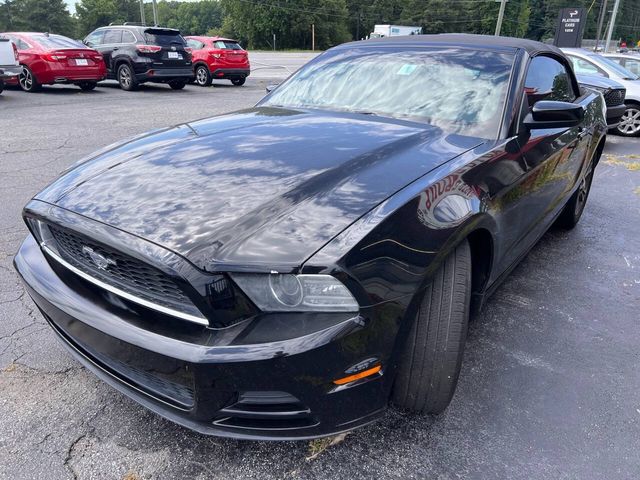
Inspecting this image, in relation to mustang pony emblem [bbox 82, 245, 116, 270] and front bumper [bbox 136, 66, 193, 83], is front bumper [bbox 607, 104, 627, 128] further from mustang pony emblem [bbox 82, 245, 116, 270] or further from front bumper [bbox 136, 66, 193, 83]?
front bumper [bbox 136, 66, 193, 83]

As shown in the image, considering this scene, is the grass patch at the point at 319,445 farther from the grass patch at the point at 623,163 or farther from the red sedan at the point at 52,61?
the red sedan at the point at 52,61

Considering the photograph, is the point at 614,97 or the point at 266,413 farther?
the point at 614,97

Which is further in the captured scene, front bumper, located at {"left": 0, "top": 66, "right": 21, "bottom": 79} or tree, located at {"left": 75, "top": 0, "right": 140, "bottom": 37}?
tree, located at {"left": 75, "top": 0, "right": 140, "bottom": 37}

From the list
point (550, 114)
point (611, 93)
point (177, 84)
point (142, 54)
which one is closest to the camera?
point (550, 114)

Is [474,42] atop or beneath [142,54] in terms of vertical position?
atop

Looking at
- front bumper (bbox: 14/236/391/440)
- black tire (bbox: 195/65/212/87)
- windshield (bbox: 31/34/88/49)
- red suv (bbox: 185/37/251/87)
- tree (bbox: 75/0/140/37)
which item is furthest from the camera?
tree (bbox: 75/0/140/37)

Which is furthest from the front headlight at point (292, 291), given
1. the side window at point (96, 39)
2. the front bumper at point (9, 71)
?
the side window at point (96, 39)

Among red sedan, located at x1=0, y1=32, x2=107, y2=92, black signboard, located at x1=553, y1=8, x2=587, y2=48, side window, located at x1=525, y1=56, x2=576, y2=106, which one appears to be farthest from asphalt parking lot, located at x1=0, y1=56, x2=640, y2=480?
black signboard, located at x1=553, y1=8, x2=587, y2=48

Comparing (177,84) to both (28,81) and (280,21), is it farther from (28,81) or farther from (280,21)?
(280,21)

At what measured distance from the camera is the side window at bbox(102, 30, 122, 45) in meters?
13.4

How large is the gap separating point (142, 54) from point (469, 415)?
13.5 metres

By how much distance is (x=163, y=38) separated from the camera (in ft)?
43.8

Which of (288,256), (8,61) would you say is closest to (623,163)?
(288,256)

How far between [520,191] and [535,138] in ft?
1.37
